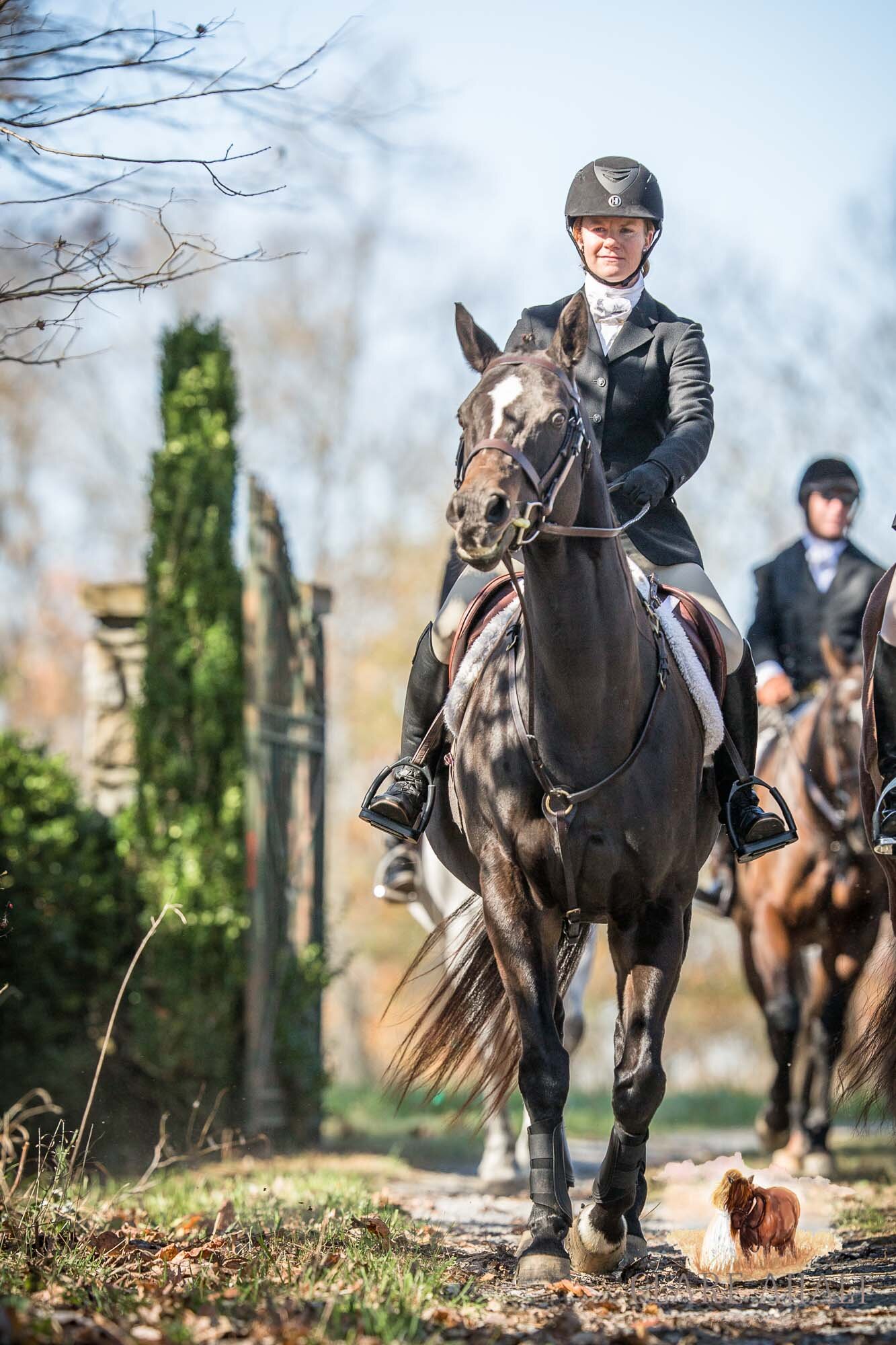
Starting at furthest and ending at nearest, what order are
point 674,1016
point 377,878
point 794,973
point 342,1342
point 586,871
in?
point 674,1016 < point 377,878 < point 794,973 < point 586,871 < point 342,1342

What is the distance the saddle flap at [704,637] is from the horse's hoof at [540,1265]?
192cm

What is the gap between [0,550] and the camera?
27.4m

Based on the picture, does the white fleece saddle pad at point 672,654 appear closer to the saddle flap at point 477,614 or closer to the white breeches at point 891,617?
the saddle flap at point 477,614

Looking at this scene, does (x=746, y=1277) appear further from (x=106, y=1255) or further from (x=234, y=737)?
(x=234, y=737)

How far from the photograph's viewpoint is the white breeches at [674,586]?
5.66 metres

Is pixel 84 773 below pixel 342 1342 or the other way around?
the other way around

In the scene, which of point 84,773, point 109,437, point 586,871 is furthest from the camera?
point 109,437

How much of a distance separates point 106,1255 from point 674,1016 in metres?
25.2

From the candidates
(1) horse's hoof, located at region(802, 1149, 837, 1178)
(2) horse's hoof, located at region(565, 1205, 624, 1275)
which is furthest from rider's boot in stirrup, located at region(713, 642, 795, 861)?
(1) horse's hoof, located at region(802, 1149, 837, 1178)

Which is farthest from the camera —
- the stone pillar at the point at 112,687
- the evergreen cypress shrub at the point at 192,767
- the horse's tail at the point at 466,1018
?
the stone pillar at the point at 112,687

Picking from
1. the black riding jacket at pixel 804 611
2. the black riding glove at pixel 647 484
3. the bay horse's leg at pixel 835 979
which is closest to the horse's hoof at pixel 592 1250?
the black riding glove at pixel 647 484

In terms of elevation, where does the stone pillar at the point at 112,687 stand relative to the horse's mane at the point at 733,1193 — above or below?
above

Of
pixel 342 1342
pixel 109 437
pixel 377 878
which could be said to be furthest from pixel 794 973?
pixel 109 437

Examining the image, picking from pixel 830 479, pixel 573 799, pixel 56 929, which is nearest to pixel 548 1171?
pixel 573 799
